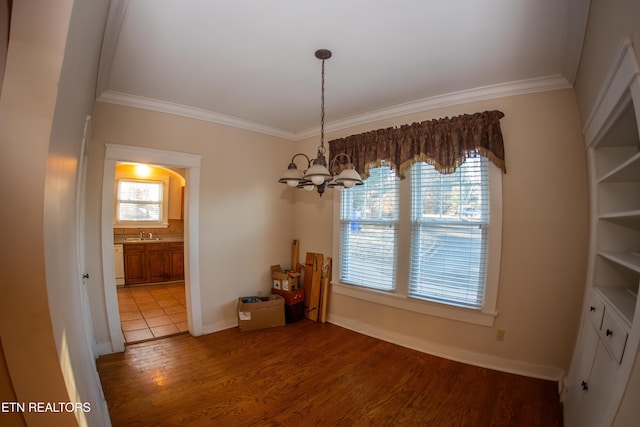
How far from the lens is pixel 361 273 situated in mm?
3344

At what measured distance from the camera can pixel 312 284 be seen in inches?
146

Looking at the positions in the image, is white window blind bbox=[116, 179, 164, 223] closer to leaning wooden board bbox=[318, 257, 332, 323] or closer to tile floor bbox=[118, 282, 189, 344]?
tile floor bbox=[118, 282, 189, 344]

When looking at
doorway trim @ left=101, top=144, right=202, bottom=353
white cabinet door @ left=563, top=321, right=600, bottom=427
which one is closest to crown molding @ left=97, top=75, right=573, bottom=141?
doorway trim @ left=101, top=144, right=202, bottom=353

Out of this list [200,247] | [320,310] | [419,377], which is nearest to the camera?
[419,377]

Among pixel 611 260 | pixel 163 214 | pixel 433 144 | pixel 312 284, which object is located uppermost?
pixel 433 144

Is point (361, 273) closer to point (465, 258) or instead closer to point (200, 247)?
point (465, 258)

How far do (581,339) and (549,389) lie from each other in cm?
62

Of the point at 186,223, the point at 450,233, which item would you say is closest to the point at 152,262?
the point at 186,223

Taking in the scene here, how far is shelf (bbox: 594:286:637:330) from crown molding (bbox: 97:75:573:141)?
5.52ft

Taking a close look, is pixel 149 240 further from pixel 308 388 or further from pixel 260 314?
pixel 308 388

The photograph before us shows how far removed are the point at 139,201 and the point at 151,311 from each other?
291cm

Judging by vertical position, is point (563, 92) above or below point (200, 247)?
above

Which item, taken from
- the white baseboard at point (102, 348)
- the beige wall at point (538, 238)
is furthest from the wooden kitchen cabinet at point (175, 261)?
the beige wall at point (538, 238)

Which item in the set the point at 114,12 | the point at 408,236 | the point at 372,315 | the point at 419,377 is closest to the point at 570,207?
the point at 408,236
